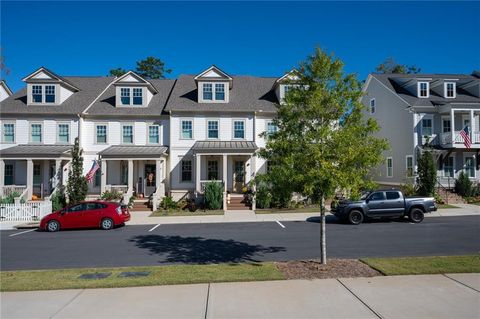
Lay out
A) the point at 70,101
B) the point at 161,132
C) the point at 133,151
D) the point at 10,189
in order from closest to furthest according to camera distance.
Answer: the point at 10,189
the point at 133,151
the point at 161,132
the point at 70,101

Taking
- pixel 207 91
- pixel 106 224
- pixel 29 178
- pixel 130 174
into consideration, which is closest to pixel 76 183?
pixel 130 174

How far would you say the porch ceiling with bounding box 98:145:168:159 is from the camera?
81.7ft

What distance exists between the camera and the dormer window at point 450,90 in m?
29.7

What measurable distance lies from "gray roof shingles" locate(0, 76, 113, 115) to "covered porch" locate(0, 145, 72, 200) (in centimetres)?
279

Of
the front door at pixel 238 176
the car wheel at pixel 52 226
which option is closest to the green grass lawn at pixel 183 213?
the front door at pixel 238 176

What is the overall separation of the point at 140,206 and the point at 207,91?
10545 mm

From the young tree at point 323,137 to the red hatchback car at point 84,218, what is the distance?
1136 cm

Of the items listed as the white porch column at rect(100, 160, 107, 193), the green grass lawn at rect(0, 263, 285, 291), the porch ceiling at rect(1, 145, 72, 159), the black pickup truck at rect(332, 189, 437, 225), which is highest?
the porch ceiling at rect(1, 145, 72, 159)

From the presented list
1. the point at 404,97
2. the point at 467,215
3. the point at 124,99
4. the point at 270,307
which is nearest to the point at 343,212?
the point at 467,215

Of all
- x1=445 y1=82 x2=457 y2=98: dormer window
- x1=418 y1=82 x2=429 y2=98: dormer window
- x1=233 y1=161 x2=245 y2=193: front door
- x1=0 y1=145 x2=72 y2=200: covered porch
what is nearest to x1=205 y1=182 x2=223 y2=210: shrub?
x1=233 y1=161 x2=245 y2=193: front door

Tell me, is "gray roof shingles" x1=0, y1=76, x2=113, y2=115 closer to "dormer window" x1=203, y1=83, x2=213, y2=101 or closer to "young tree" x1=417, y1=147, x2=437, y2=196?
"dormer window" x1=203, y1=83, x2=213, y2=101

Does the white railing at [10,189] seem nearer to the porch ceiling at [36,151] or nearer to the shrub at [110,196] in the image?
the porch ceiling at [36,151]

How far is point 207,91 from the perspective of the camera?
2781cm

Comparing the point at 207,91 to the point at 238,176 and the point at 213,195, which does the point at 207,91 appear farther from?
the point at 213,195
